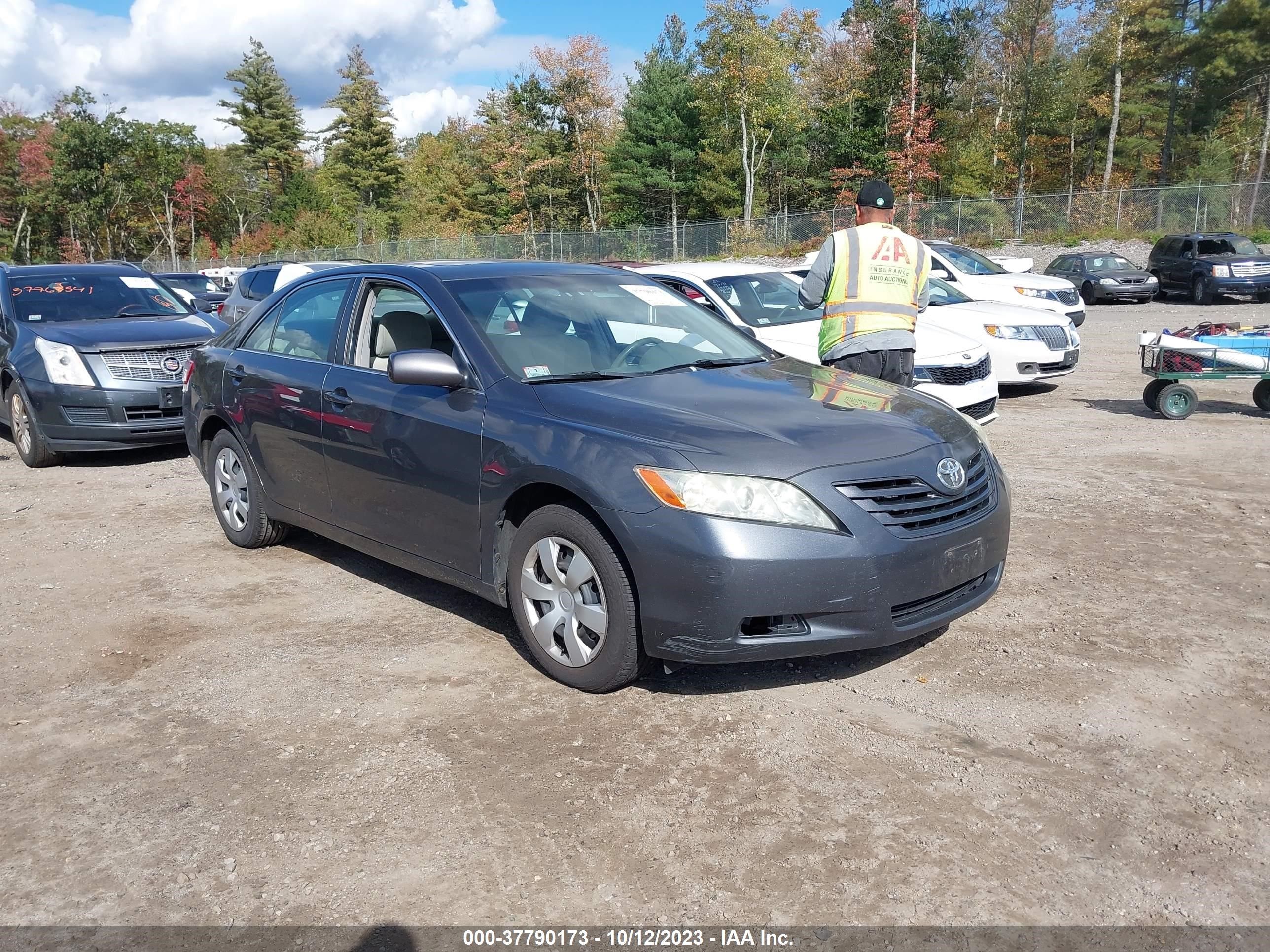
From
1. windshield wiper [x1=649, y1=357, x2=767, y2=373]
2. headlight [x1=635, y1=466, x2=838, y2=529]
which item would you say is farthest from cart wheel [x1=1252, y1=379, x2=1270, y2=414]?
headlight [x1=635, y1=466, x2=838, y2=529]

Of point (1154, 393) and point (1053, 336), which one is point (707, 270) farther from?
point (1154, 393)

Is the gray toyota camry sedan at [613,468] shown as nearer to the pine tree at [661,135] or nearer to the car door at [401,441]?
the car door at [401,441]

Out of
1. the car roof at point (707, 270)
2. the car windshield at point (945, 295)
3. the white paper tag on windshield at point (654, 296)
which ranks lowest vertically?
the car windshield at point (945, 295)

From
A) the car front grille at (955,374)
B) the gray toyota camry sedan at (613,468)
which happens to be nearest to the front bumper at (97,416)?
the gray toyota camry sedan at (613,468)

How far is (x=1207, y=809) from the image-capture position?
128 inches

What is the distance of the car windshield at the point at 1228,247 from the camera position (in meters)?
26.0

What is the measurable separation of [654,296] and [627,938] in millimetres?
3537

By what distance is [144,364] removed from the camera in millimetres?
9078

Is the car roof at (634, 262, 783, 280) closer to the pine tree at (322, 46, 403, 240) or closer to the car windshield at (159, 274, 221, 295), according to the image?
the car windshield at (159, 274, 221, 295)

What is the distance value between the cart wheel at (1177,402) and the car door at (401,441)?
7978mm

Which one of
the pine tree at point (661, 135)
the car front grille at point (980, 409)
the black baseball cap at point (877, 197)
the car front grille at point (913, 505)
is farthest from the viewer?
the pine tree at point (661, 135)

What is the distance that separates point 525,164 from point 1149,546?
5463 centimetres

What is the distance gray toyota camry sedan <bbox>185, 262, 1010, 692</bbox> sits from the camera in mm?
3729

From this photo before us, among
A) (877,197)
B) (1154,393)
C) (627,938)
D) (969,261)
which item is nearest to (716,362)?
(877,197)
